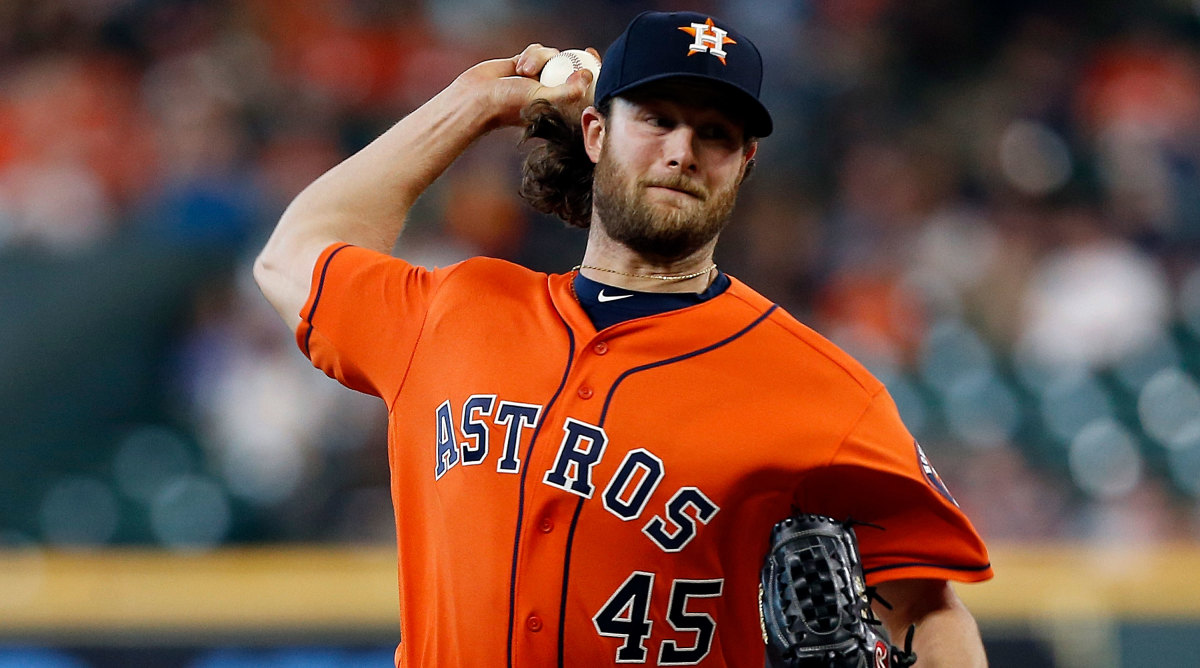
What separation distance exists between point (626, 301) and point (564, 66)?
0.53 metres

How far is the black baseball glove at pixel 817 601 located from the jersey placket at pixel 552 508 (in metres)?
0.31

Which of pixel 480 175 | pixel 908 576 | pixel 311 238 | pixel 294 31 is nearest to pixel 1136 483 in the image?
pixel 480 175

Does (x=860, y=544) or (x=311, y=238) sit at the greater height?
(x=311, y=238)

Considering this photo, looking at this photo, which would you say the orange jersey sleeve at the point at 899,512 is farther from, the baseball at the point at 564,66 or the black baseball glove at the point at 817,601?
the baseball at the point at 564,66

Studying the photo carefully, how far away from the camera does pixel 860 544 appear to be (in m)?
2.34

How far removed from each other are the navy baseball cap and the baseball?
234mm

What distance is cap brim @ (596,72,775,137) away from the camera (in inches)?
91.6

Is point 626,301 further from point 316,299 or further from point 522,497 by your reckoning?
point 316,299

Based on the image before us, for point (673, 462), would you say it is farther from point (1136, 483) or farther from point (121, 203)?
point (121, 203)

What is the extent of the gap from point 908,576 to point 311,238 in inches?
48.2

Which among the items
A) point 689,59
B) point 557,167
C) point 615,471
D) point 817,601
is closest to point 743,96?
point 689,59

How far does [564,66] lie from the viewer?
2703mm

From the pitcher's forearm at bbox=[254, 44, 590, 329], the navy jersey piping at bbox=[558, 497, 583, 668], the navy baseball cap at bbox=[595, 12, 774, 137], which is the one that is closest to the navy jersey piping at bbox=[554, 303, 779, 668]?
the navy jersey piping at bbox=[558, 497, 583, 668]

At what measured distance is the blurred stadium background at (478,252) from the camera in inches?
190
